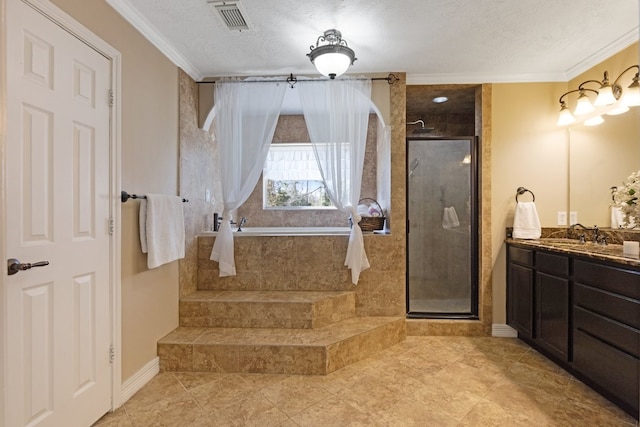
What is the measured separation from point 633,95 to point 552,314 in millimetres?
1716

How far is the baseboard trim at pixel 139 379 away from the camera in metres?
2.04

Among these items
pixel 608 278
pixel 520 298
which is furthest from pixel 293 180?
pixel 608 278

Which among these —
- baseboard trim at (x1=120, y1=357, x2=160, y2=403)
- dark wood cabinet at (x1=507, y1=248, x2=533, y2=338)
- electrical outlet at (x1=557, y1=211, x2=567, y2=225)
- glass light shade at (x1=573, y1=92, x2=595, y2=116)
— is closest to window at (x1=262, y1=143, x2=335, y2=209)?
dark wood cabinet at (x1=507, y1=248, x2=533, y2=338)

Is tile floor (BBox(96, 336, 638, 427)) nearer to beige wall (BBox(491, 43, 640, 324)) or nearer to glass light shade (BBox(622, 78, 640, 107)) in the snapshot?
beige wall (BBox(491, 43, 640, 324))

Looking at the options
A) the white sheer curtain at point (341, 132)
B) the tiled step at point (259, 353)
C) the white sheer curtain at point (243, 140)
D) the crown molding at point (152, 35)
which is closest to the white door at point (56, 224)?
the crown molding at point (152, 35)

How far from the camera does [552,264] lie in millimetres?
2400

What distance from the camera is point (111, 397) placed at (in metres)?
1.92

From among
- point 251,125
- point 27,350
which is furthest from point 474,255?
point 27,350

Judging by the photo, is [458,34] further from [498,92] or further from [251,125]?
[251,125]

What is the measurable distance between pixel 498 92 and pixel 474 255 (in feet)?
5.24

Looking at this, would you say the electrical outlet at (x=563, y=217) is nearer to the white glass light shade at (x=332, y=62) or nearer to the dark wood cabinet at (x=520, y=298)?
the dark wood cabinet at (x=520, y=298)

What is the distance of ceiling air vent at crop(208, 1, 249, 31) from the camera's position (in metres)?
1.97

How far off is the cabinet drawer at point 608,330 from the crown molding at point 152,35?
3.54m

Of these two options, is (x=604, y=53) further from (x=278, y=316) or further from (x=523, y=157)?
(x=278, y=316)
